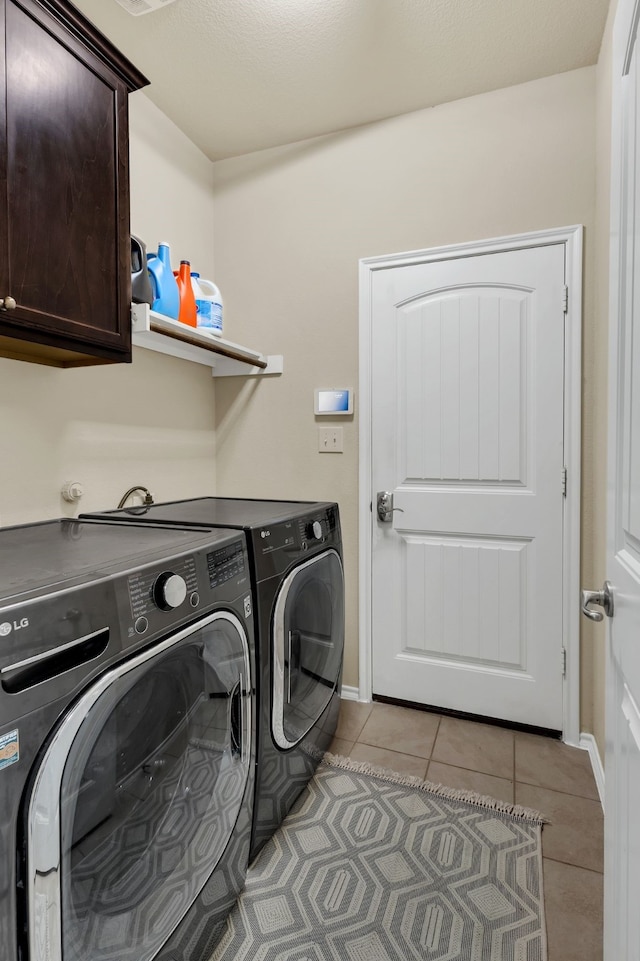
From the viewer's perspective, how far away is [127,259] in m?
1.46

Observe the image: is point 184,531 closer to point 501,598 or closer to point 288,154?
point 501,598

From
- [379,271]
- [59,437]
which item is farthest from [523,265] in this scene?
[59,437]

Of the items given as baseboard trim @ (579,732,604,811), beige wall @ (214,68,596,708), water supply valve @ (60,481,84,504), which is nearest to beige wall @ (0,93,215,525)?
water supply valve @ (60,481,84,504)

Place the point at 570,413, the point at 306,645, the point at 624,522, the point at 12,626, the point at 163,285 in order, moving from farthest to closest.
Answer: the point at 570,413
the point at 163,285
the point at 306,645
the point at 624,522
the point at 12,626

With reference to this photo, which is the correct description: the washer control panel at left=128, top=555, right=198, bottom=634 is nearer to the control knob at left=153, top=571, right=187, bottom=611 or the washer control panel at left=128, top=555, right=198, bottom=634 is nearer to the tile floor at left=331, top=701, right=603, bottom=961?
the control knob at left=153, top=571, right=187, bottom=611

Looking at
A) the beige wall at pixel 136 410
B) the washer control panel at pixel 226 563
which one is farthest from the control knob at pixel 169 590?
the beige wall at pixel 136 410

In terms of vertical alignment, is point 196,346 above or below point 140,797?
above

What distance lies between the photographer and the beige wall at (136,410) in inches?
61.3

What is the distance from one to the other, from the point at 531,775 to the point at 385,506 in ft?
3.88

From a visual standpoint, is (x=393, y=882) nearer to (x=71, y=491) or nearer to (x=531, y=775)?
(x=531, y=775)

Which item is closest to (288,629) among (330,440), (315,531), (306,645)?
(306,645)

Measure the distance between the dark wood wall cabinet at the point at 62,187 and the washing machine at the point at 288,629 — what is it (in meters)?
0.62

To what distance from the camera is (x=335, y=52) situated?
72.3 inches

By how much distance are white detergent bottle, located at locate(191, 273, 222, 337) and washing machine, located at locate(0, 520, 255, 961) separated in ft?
3.54
